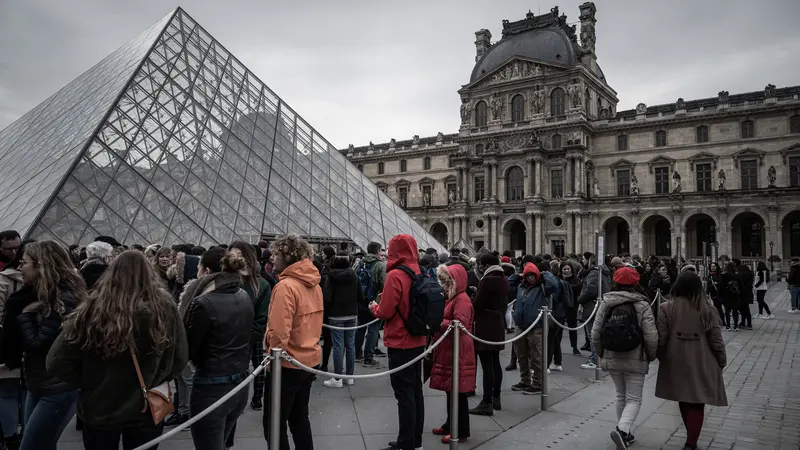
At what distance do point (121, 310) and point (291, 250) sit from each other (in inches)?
53.8

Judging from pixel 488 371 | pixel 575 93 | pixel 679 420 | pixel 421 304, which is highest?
pixel 575 93

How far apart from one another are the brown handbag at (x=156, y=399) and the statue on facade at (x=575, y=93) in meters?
41.5

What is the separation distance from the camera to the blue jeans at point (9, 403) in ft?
11.3

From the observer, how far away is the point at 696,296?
458 centimetres

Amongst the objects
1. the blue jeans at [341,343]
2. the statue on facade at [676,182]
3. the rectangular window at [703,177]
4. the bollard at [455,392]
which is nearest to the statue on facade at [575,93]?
the statue on facade at [676,182]

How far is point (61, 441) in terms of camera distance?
4336 millimetres

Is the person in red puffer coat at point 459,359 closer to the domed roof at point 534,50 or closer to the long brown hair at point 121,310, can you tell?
the long brown hair at point 121,310

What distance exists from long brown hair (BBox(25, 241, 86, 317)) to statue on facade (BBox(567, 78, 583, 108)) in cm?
4120

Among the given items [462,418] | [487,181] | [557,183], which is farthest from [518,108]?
[462,418]

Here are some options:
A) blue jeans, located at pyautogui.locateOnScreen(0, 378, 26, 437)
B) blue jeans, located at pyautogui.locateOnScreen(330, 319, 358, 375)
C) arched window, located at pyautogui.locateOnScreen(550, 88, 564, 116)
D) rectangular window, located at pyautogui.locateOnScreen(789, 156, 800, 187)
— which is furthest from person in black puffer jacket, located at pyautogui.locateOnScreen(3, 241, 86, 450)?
rectangular window, located at pyautogui.locateOnScreen(789, 156, 800, 187)

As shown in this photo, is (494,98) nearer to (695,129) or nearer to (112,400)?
(695,129)

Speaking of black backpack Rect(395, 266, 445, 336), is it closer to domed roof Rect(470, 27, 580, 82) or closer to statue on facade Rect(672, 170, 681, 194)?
statue on facade Rect(672, 170, 681, 194)

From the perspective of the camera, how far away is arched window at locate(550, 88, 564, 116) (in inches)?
1629

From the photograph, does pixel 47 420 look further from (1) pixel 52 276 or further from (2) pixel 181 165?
(2) pixel 181 165
